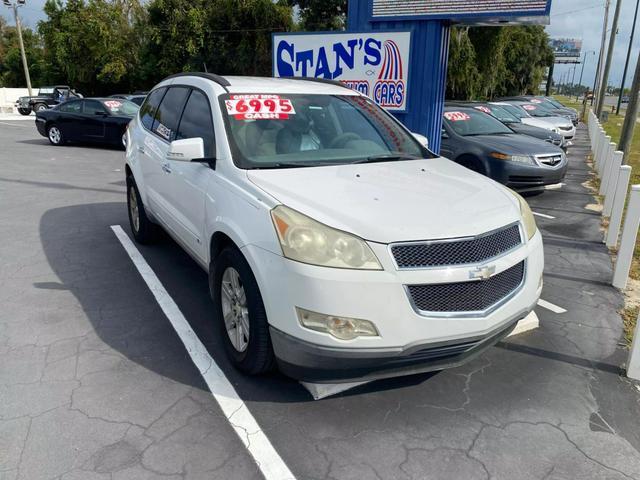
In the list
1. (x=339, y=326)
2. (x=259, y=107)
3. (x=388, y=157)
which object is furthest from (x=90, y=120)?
(x=339, y=326)

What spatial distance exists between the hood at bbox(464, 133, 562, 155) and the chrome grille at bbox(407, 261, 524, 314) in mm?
6323

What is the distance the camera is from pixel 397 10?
6.80 m

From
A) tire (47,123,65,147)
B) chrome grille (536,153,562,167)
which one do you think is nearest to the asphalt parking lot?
chrome grille (536,153,562,167)

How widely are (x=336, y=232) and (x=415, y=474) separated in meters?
1.25

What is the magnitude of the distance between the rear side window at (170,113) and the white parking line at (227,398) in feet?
4.58

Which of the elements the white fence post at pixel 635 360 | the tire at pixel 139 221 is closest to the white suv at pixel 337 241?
the white fence post at pixel 635 360

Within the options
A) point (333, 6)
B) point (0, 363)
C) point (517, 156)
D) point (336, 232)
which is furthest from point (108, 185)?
point (333, 6)

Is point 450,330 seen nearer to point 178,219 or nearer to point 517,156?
point 178,219

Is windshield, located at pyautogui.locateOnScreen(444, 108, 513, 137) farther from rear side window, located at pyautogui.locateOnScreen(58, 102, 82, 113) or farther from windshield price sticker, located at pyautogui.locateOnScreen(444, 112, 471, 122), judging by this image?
rear side window, located at pyautogui.locateOnScreen(58, 102, 82, 113)

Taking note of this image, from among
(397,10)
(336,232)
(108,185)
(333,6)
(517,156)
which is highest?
(333,6)

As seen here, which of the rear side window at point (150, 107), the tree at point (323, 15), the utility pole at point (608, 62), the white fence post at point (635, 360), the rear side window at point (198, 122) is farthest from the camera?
the tree at point (323, 15)

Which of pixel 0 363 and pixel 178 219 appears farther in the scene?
pixel 178 219

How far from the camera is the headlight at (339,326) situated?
8.49 feet

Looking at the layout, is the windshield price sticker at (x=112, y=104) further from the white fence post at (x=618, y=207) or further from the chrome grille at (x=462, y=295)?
the chrome grille at (x=462, y=295)
